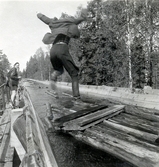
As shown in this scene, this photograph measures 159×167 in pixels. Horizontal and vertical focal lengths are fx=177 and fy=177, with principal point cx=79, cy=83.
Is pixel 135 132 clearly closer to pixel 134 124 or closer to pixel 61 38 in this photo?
pixel 134 124

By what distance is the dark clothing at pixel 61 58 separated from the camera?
3.95 meters

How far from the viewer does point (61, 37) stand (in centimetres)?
390

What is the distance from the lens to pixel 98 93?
11.5 metres

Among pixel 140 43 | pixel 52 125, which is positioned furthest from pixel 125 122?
pixel 140 43

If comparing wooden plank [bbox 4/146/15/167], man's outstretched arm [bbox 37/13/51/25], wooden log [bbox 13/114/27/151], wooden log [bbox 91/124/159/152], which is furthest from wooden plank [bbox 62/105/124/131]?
man's outstretched arm [bbox 37/13/51/25]

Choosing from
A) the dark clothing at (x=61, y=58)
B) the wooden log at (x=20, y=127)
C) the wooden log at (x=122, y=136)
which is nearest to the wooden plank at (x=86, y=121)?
the wooden log at (x=122, y=136)

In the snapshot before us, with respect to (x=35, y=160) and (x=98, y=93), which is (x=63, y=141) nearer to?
(x=35, y=160)

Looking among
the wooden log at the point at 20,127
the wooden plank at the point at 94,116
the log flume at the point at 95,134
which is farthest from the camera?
the wooden plank at the point at 94,116

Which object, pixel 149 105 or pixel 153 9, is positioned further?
pixel 153 9

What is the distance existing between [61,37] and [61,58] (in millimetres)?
470

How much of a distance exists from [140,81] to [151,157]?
18.6 m

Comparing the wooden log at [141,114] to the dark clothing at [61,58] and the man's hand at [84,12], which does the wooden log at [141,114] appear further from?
the man's hand at [84,12]

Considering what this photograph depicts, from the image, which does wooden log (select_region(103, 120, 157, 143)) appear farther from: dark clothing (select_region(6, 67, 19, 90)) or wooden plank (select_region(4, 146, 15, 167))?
dark clothing (select_region(6, 67, 19, 90))

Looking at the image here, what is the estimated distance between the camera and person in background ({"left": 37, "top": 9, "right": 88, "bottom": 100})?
3688mm
